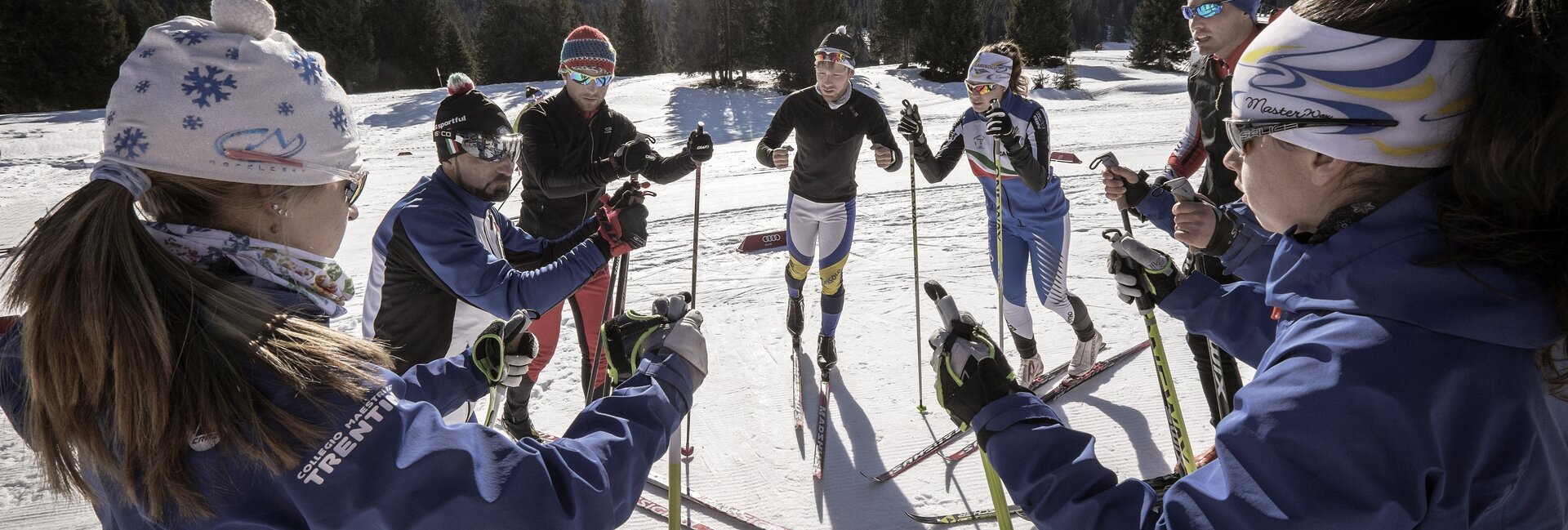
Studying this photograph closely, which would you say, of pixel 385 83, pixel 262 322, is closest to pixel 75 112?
pixel 385 83

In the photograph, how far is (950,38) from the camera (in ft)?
94.7

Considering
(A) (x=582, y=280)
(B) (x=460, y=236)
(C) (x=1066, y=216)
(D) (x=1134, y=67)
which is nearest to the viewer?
(B) (x=460, y=236)

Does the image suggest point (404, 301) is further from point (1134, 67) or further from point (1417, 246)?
point (1134, 67)

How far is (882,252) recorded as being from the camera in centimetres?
790

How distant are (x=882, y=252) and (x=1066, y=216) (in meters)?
3.13

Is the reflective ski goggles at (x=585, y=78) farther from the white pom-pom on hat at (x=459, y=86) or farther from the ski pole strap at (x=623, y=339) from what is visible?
the ski pole strap at (x=623, y=339)

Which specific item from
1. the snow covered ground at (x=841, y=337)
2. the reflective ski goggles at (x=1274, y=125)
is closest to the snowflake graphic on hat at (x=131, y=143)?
the snow covered ground at (x=841, y=337)

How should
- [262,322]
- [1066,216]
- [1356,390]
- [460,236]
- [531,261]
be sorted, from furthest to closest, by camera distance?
1. [1066,216]
2. [531,261]
3. [460,236]
4. [262,322]
5. [1356,390]

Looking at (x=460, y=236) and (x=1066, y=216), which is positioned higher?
(x=460, y=236)

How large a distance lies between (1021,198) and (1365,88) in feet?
11.7

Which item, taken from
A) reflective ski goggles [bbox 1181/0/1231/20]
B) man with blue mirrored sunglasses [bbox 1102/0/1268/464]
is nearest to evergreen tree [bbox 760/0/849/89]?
man with blue mirrored sunglasses [bbox 1102/0/1268/464]

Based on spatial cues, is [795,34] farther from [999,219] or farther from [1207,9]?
[1207,9]

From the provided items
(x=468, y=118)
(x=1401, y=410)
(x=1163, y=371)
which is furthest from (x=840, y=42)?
(x=1401, y=410)

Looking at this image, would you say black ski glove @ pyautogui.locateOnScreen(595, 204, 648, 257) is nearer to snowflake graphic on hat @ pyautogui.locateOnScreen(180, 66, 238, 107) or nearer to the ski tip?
the ski tip
